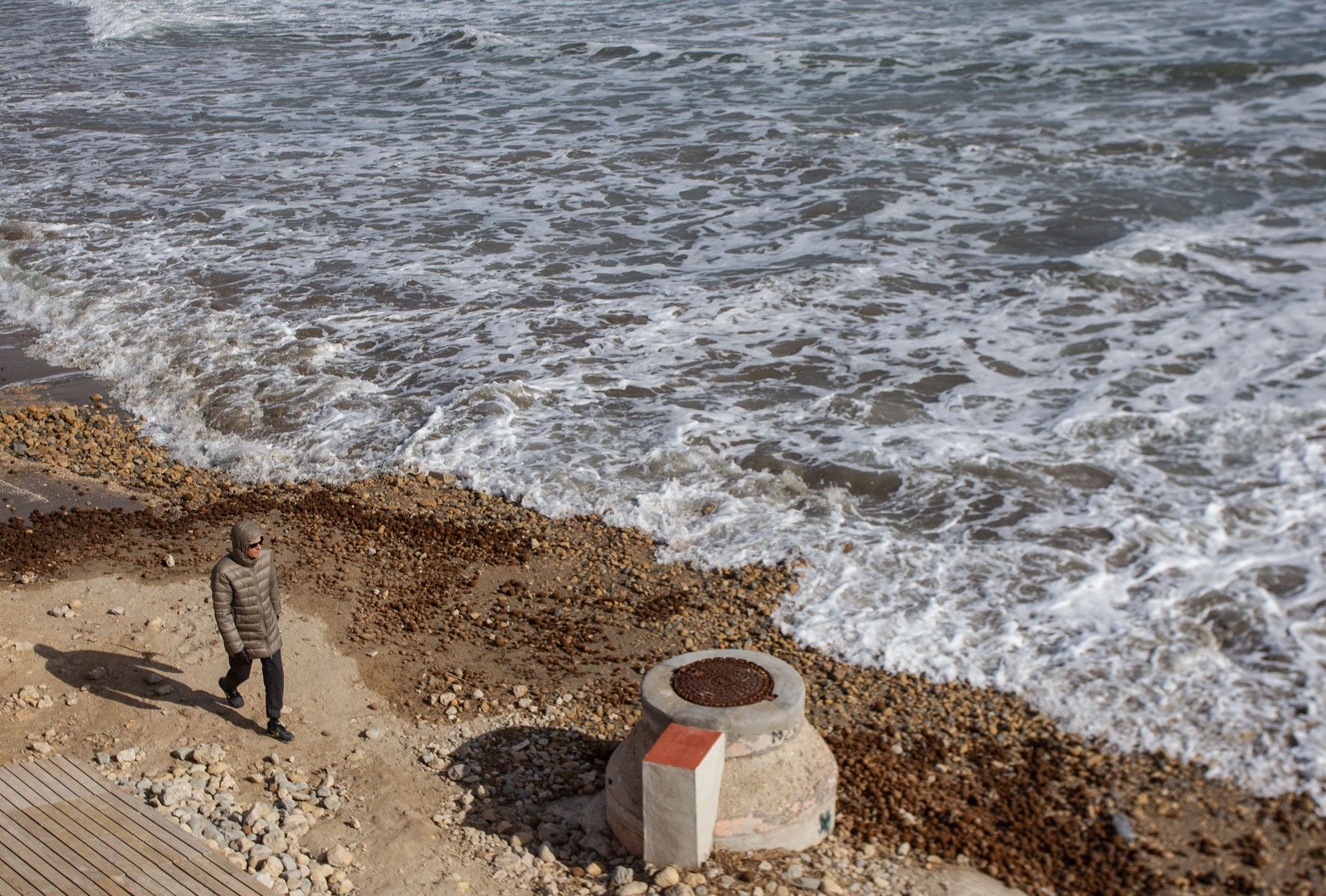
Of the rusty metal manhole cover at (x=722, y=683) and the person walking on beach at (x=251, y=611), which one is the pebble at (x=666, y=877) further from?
the person walking on beach at (x=251, y=611)

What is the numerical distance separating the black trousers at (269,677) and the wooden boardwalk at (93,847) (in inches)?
38.2

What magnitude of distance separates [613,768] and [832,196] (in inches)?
519

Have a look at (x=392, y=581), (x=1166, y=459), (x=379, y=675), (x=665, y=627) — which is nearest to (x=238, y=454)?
(x=392, y=581)

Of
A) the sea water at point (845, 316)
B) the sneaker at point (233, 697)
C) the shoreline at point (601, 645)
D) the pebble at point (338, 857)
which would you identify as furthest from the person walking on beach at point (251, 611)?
the sea water at point (845, 316)

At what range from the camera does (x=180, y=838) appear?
5.48m

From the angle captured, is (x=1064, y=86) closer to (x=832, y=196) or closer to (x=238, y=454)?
(x=832, y=196)

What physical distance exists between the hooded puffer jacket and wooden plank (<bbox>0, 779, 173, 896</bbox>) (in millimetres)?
1272

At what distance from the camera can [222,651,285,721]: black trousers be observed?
6707mm

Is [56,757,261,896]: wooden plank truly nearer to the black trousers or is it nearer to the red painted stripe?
the black trousers

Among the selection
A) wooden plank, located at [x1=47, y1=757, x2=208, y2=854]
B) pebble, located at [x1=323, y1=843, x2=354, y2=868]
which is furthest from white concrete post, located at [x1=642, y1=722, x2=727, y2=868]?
wooden plank, located at [x1=47, y1=757, x2=208, y2=854]

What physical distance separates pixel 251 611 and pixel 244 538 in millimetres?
435

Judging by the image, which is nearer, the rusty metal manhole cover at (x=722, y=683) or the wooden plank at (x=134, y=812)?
the wooden plank at (x=134, y=812)

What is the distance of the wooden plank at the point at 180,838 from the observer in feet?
17.0

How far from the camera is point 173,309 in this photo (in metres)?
14.2
